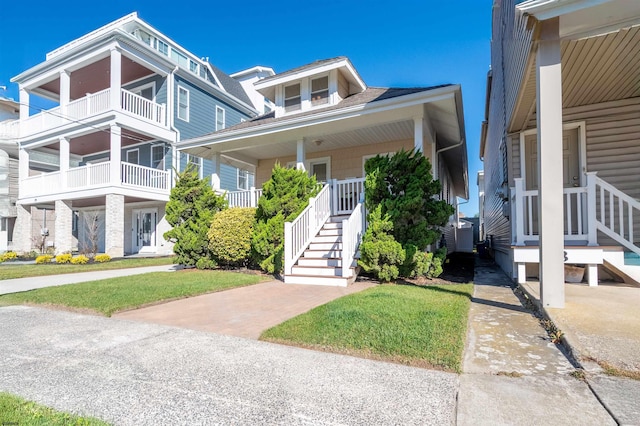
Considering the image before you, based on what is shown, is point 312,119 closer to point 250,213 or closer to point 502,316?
point 250,213

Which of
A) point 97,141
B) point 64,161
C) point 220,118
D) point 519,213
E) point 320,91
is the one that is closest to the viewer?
point 519,213

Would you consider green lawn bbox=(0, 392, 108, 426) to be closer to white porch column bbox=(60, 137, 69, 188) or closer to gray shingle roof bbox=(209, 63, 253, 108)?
white porch column bbox=(60, 137, 69, 188)

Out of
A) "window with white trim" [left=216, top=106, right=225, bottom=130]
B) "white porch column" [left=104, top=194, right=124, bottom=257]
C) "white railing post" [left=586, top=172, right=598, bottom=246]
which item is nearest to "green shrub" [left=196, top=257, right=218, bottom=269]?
"white porch column" [left=104, top=194, right=124, bottom=257]

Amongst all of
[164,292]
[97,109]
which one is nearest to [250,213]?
[164,292]

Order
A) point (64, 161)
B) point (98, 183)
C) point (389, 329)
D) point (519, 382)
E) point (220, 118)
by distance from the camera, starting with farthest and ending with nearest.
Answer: point (220, 118) → point (64, 161) → point (98, 183) → point (389, 329) → point (519, 382)

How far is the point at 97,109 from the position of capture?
47.3 feet

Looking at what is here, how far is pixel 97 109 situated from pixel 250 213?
10.2m

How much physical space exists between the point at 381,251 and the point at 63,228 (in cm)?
1499

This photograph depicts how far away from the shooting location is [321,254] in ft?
25.0

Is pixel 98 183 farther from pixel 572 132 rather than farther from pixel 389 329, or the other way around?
pixel 572 132

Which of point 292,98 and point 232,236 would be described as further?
point 292,98

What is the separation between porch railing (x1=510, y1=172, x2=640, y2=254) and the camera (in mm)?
5242

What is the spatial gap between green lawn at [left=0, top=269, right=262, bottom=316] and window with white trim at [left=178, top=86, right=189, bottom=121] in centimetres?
1108

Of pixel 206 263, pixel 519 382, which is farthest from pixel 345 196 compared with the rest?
pixel 519 382
